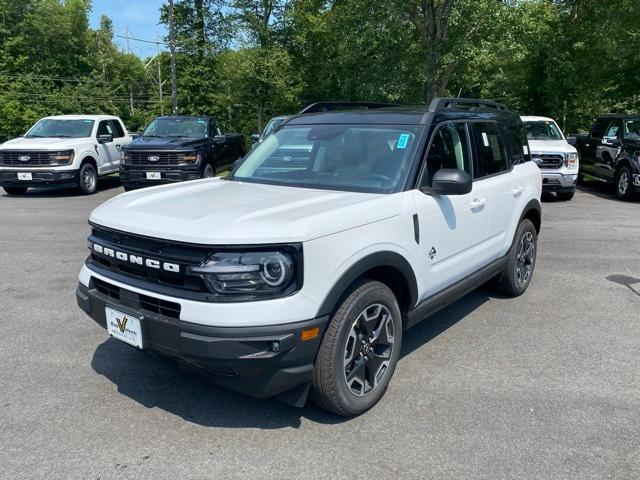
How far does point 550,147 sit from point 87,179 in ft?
36.1

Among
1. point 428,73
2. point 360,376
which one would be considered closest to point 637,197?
point 428,73

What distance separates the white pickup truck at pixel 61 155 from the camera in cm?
1208

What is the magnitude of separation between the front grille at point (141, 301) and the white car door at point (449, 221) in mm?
1667

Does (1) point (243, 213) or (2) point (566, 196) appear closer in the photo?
(1) point (243, 213)

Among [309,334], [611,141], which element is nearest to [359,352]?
[309,334]

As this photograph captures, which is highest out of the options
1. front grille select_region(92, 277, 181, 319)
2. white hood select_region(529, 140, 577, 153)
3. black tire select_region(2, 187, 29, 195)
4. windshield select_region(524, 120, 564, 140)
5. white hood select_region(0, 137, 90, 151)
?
windshield select_region(524, 120, 564, 140)

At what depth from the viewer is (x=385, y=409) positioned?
10.7 feet

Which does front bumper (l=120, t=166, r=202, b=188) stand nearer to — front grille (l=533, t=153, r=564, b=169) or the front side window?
front grille (l=533, t=153, r=564, b=169)

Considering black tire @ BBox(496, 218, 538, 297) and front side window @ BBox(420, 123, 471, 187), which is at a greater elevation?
front side window @ BBox(420, 123, 471, 187)

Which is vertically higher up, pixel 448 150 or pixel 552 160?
pixel 448 150

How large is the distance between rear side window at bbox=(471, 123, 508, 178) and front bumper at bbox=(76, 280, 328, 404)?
7.90 ft

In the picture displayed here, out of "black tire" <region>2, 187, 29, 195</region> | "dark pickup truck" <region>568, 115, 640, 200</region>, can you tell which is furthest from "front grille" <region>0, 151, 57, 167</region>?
"dark pickup truck" <region>568, 115, 640, 200</region>

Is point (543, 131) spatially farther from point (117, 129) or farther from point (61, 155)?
point (61, 155)

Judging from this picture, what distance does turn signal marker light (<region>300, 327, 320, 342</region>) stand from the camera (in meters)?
2.70
